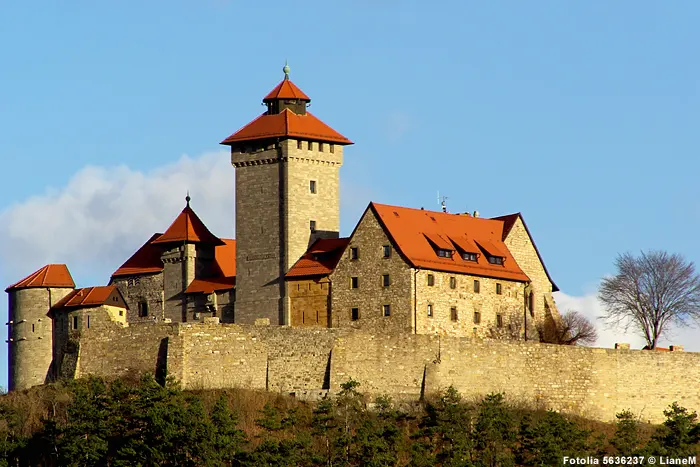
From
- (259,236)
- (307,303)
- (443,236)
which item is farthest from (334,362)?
(443,236)

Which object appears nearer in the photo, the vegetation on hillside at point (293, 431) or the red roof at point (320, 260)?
the vegetation on hillside at point (293, 431)

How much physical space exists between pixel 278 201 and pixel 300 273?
346cm

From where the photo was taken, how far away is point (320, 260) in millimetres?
117875

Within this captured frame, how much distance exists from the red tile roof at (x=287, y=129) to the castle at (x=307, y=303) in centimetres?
9

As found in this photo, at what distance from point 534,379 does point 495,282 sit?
19.4ft

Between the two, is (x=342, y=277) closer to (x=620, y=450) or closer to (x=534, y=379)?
(x=534, y=379)

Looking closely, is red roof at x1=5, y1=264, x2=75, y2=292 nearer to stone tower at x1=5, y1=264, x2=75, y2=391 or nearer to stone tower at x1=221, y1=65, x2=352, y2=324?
stone tower at x1=5, y1=264, x2=75, y2=391

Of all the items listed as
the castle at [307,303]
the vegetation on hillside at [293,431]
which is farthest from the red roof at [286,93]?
the vegetation on hillside at [293,431]

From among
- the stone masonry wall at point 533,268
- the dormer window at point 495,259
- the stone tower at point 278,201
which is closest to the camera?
the stone tower at point 278,201

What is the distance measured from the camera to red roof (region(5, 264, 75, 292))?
4818 inches

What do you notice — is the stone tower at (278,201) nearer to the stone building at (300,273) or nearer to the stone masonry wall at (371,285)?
the stone building at (300,273)

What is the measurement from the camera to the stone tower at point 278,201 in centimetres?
11862

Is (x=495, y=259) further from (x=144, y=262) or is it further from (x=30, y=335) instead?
(x=30, y=335)

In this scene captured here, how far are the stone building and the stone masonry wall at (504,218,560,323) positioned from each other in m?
0.08
